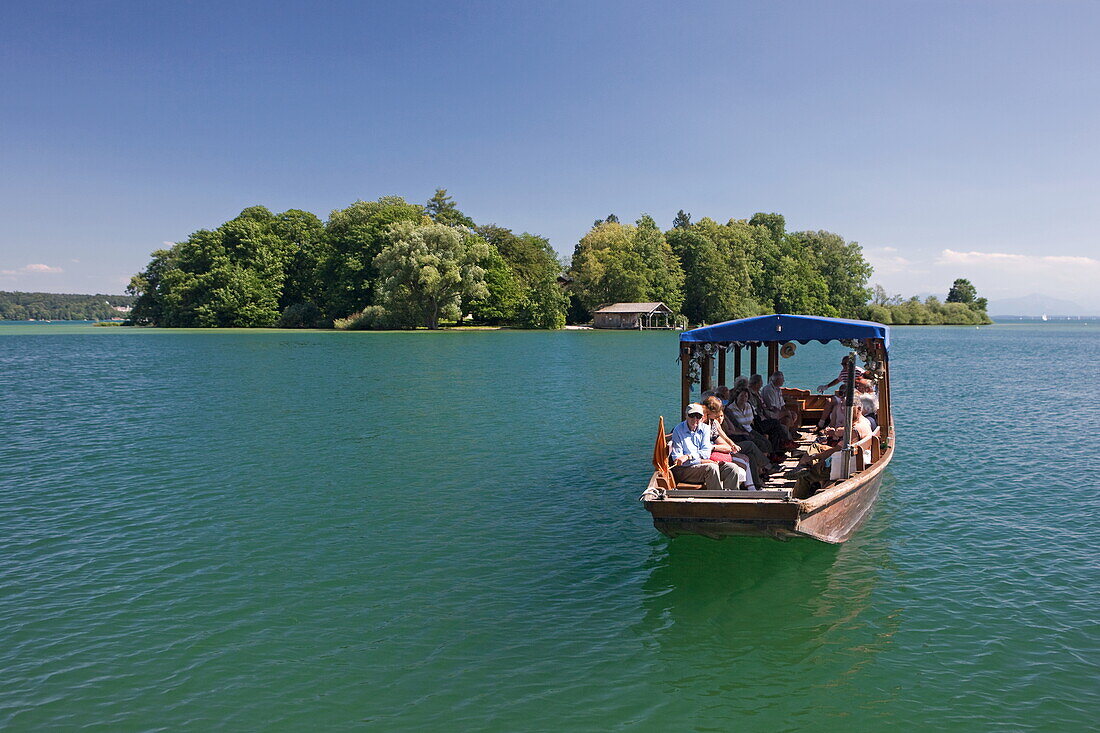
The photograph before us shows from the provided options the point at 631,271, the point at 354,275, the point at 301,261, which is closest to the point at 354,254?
the point at 354,275

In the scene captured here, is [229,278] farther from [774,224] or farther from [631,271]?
[774,224]

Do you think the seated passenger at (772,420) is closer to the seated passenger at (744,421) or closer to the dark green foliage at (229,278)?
the seated passenger at (744,421)

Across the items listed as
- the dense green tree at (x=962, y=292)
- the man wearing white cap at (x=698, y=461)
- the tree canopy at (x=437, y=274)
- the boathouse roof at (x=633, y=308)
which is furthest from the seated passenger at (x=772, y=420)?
the dense green tree at (x=962, y=292)

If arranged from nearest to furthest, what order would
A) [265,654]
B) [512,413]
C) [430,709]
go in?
1. [430,709]
2. [265,654]
3. [512,413]

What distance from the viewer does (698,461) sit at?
35.4ft

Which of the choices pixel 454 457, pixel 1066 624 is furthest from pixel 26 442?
pixel 1066 624

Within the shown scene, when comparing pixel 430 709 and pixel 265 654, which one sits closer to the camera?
pixel 430 709

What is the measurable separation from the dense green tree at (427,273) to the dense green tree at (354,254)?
552cm

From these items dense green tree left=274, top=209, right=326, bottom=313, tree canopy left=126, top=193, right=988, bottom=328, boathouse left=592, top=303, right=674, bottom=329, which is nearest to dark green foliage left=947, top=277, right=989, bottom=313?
tree canopy left=126, top=193, right=988, bottom=328

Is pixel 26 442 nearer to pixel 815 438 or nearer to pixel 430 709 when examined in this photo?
pixel 430 709

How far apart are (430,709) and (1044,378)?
1742 inches

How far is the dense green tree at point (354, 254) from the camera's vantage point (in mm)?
97875

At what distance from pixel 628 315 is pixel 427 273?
91.4ft

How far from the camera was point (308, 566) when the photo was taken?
36.3 ft
